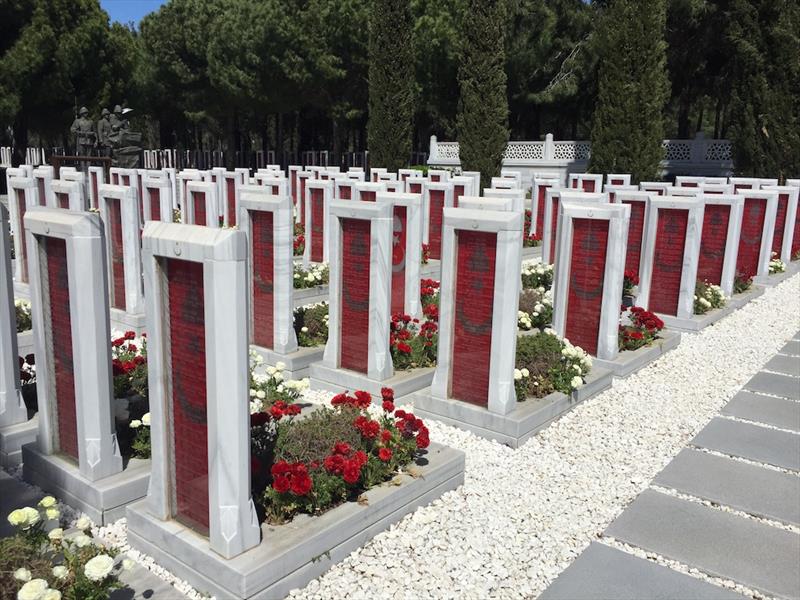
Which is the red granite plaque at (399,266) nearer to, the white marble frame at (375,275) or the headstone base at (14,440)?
the white marble frame at (375,275)

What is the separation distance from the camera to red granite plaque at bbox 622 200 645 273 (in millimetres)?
10508

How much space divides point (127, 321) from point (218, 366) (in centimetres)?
628

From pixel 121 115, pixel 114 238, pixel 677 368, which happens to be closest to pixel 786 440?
pixel 677 368

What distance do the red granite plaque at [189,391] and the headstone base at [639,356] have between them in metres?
5.07

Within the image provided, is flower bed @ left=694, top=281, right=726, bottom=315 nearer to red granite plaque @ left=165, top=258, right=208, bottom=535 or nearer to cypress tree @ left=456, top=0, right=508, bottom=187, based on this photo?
red granite plaque @ left=165, top=258, right=208, bottom=535

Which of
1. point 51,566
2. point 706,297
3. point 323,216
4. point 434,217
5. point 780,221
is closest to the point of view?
point 51,566

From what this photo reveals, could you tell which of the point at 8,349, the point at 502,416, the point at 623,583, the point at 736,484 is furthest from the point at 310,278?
the point at 623,583

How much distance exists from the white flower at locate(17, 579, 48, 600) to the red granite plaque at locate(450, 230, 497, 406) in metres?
3.82

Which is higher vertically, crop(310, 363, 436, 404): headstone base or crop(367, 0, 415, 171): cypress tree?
crop(367, 0, 415, 171): cypress tree

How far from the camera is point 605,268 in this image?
7.48 m

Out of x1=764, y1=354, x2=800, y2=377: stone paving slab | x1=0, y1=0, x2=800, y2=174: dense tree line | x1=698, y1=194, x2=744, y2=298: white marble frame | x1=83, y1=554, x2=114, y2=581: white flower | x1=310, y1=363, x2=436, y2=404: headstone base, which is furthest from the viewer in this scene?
x1=0, y1=0, x2=800, y2=174: dense tree line

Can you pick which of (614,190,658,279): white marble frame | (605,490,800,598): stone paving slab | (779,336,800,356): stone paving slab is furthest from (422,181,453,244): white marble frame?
(605,490,800,598): stone paving slab

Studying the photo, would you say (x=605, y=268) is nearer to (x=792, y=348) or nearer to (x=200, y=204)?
(x=792, y=348)

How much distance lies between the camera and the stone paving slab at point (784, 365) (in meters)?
7.93
